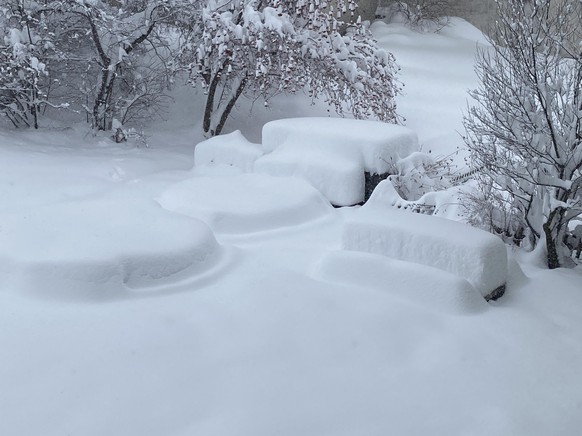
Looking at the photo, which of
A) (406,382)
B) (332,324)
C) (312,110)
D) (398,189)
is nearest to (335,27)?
(312,110)

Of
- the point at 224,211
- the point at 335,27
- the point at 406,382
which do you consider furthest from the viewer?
the point at 335,27

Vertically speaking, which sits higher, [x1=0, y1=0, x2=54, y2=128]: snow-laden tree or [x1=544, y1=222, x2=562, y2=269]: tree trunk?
[x1=0, y1=0, x2=54, y2=128]: snow-laden tree

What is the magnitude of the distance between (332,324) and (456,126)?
8.56 meters

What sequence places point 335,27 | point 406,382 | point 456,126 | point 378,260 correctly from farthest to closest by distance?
point 456,126, point 335,27, point 378,260, point 406,382

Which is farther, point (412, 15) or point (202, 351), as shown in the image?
point (412, 15)

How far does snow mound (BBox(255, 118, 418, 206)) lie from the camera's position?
7742mm

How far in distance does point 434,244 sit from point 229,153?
15.9 ft

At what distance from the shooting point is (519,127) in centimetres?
→ 566

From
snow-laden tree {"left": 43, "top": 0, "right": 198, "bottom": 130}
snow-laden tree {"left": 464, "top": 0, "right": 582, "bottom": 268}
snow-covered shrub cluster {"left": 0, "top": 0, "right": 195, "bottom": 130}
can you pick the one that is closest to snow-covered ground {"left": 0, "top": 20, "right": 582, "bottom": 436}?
snow-laden tree {"left": 464, "top": 0, "right": 582, "bottom": 268}

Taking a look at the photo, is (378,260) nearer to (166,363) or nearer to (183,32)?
(166,363)

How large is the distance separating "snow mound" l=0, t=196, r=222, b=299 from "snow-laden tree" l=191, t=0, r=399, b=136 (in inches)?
183

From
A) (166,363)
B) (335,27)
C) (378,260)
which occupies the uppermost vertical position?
(335,27)

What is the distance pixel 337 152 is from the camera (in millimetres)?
7996

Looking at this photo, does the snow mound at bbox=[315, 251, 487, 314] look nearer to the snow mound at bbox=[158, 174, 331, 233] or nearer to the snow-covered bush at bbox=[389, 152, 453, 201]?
the snow mound at bbox=[158, 174, 331, 233]
